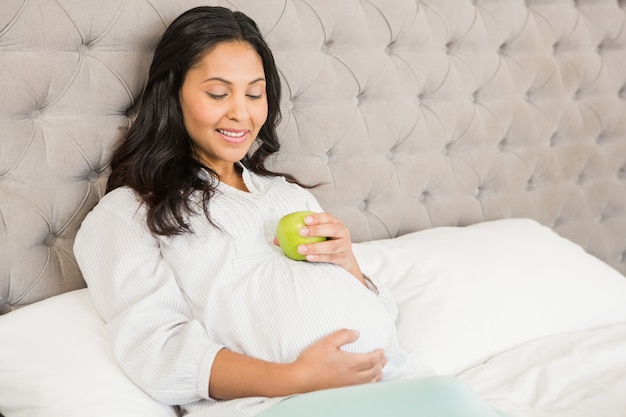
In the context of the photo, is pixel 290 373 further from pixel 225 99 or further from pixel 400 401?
pixel 225 99

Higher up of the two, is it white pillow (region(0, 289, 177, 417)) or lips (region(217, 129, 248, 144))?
lips (region(217, 129, 248, 144))

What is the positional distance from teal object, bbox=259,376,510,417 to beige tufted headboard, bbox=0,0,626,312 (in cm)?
68

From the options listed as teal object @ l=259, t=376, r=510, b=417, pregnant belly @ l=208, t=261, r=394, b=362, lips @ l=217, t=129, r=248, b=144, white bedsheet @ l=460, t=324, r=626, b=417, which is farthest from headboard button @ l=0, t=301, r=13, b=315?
white bedsheet @ l=460, t=324, r=626, b=417

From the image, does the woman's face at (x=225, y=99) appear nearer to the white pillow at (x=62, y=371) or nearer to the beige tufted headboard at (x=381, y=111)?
the beige tufted headboard at (x=381, y=111)

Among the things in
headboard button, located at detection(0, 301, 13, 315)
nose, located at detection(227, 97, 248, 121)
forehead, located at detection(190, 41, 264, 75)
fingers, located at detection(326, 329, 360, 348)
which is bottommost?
headboard button, located at detection(0, 301, 13, 315)

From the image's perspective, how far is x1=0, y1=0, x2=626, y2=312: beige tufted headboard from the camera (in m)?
1.54

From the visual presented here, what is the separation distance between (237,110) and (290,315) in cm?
42

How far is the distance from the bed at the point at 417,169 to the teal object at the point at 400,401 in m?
0.32

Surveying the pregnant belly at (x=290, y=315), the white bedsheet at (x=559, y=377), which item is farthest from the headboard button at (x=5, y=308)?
the white bedsheet at (x=559, y=377)

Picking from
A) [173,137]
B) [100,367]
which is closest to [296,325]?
[100,367]

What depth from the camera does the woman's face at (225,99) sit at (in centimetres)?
152

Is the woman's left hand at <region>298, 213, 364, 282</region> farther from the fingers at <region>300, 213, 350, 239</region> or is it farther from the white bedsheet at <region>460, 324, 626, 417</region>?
the white bedsheet at <region>460, 324, 626, 417</region>

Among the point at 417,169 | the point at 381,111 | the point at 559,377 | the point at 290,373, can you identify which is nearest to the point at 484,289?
the point at 559,377

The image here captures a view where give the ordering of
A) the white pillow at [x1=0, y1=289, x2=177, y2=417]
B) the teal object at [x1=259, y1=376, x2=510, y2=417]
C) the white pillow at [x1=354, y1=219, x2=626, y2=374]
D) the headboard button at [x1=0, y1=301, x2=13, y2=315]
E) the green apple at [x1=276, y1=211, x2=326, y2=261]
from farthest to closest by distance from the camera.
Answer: the white pillow at [x1=354, y1=219, x2=626, y2=374] < the headboard button at [x1=0, y1=301, x2=13, y2=315] < the green apple at [x1=276, y1=211, x2=326, y2=261] < the white pillow at [x1=0, y1=289, x2=177, y2=417] < the teal object at [x1=259, y1=376, x2=510, y2=417]
